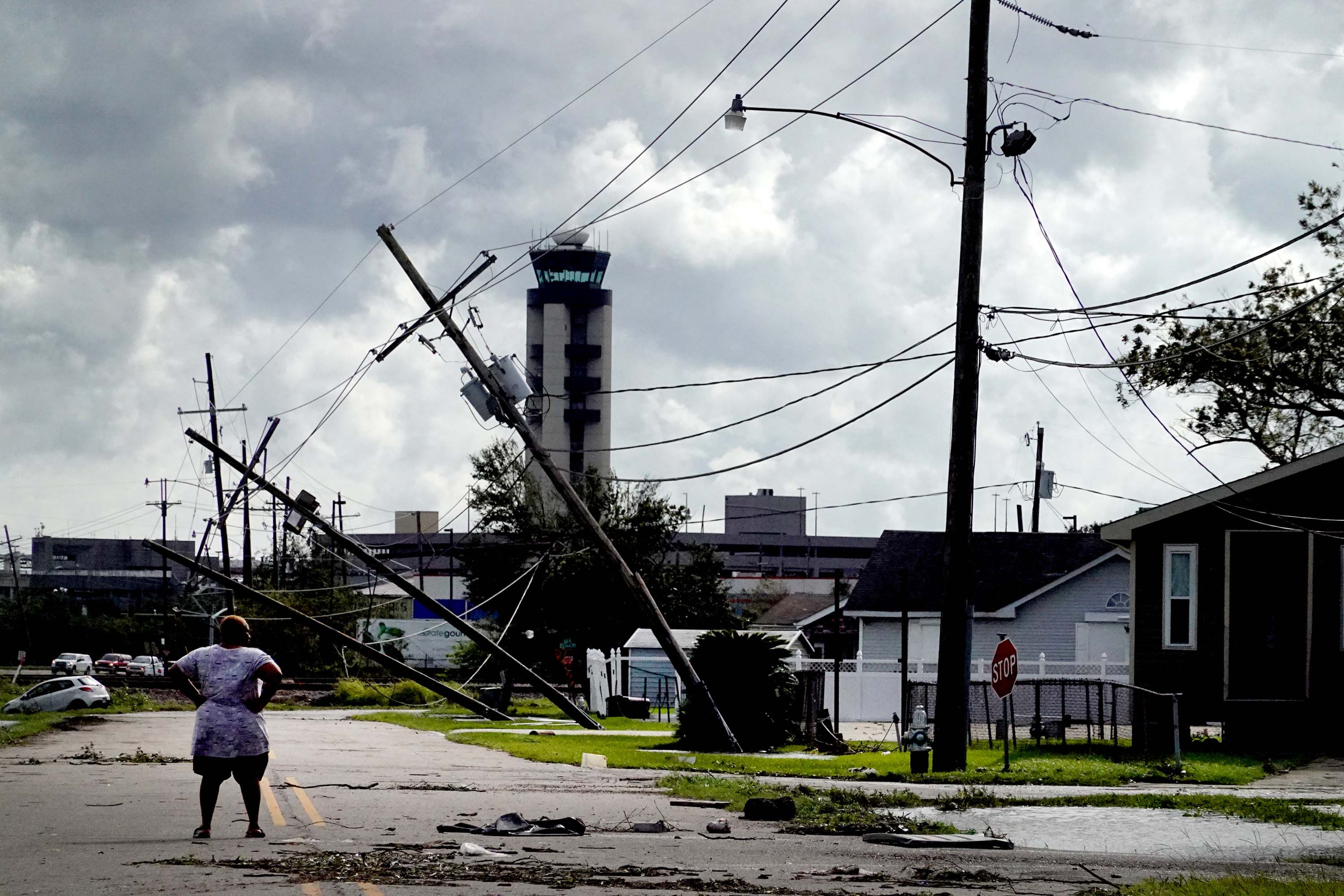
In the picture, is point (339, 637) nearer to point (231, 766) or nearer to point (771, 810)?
point (771, 810)

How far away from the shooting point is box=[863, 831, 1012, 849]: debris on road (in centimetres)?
1153

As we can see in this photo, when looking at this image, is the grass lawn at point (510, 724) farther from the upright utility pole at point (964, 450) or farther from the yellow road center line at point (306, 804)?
the yellow road center line at point (306, 804)

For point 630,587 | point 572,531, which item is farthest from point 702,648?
point 572,531

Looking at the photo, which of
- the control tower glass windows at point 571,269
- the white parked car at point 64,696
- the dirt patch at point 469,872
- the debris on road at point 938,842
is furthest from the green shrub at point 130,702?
the control tower glass windows at point 571,269

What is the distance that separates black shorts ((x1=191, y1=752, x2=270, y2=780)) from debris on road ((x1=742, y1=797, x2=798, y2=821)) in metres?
4.39

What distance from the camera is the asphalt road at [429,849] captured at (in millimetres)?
8922

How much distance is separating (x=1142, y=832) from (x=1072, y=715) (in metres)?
23.3

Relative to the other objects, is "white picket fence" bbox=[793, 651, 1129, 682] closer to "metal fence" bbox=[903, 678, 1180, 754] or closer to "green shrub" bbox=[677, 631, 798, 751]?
"metal fence" bbox=[903, 678, 1180, 754]

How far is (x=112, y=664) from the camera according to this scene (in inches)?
3211

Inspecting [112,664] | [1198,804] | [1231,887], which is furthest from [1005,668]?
[112,664]

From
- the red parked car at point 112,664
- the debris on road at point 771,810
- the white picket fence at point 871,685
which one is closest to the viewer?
the debris on road at point 771,810

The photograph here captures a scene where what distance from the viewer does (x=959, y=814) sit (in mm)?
14344

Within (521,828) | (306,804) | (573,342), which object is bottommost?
(306,804)

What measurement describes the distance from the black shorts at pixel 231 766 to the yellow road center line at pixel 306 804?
1068mm
